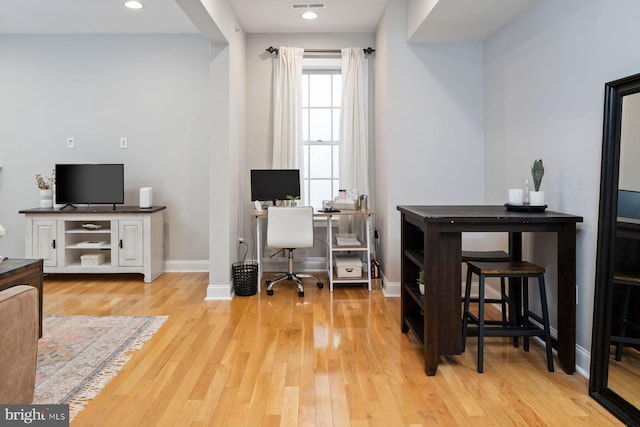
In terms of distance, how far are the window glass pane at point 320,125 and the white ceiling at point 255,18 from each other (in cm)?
87

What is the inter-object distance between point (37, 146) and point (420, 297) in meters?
4.64

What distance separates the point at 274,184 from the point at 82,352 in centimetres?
239

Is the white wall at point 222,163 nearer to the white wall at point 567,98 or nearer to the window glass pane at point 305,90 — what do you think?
the window glass pane at point 305,90

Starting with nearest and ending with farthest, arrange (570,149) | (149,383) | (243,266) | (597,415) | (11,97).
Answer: (597,415) < (149,383) < (570,149) < (243,266) < (11,97)

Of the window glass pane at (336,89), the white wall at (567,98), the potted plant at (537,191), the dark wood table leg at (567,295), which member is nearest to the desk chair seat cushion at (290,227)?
the window glass pane at (336,89)

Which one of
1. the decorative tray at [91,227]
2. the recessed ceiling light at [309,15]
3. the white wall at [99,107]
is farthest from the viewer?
the white wall at [99,107]

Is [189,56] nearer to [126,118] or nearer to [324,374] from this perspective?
[126,118]

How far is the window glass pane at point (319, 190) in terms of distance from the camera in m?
4.95

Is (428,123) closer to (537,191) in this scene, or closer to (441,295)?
(537,191)

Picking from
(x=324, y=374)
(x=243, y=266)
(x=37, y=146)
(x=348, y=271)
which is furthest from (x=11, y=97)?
(x=324, y=374)

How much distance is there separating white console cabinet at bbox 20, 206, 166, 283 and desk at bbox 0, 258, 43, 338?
165 cm

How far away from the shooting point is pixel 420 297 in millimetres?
2559

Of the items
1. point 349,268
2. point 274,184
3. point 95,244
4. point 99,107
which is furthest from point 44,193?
point 349,268

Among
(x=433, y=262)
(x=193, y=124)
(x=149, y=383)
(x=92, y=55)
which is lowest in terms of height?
(x=149, y=383)
